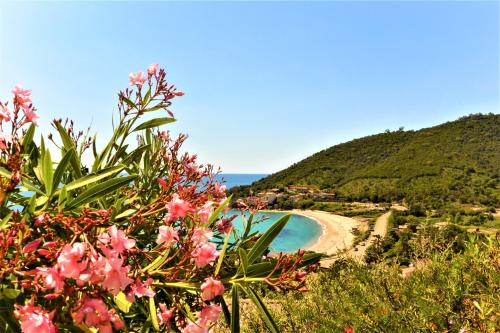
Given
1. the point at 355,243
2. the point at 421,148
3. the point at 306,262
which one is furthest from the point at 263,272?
the point at 421,148

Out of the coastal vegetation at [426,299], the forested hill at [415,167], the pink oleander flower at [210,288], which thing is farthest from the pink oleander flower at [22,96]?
the forested hill at [415,167]

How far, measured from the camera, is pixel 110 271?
31.6 inches

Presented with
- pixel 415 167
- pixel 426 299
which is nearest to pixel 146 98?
pixel 426 299

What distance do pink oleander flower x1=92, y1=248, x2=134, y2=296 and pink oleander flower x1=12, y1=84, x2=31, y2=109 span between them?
3.44 ft

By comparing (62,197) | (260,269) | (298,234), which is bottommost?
(298,234)

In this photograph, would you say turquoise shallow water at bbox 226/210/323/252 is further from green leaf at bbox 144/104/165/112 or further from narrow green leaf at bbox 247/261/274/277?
narrow green leaf at bbox 247/261/274/277

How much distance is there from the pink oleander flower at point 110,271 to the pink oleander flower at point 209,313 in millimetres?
415

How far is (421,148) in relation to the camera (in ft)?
225

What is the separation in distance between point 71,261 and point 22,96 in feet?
3.61

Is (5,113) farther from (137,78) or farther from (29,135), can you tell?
(137,78)

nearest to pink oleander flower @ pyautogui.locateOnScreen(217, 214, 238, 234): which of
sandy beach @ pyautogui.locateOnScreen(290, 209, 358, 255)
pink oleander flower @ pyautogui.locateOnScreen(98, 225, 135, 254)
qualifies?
pink oleander flower @ pyautogui.locateOnScreen(98, 225, 135, 254)

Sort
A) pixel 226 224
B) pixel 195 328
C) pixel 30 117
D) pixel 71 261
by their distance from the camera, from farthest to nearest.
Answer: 1. pixel 226 224
2. pixel 30 117
3. pixel 195 328
4. pixel 71 261

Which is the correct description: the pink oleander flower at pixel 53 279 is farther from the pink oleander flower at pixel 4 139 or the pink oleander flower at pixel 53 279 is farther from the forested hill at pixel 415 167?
the forested hill at pixel 415 167

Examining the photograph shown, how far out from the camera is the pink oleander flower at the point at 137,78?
199 centimetres
